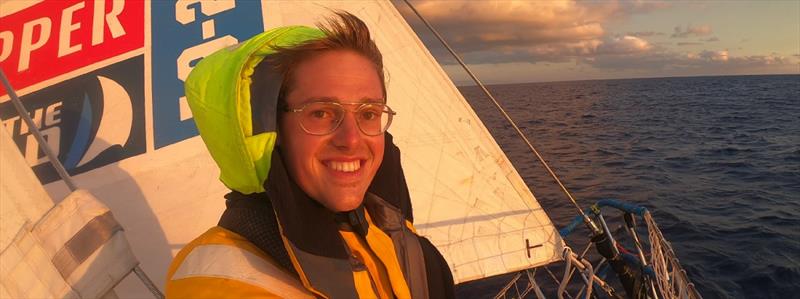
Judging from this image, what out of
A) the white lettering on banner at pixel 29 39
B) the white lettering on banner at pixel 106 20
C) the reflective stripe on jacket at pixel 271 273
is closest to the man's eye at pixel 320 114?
the reflective stripe on jacket at pixel 271 273

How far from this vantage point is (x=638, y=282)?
4.39m

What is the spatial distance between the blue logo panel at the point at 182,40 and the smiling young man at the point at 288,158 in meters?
2.27

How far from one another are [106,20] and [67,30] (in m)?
0.32

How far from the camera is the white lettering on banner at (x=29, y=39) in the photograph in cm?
377

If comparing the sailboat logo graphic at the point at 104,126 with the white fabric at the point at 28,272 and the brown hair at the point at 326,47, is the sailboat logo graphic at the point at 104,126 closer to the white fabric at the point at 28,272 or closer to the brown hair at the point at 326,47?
the white fabric at the point at 28,272

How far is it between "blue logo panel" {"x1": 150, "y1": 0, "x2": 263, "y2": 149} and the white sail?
0.01 m

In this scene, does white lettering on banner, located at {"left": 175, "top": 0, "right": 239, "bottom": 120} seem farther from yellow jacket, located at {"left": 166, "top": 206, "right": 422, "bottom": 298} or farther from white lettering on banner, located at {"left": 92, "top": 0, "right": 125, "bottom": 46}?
yellow jacket, located at {"left": 166, "top": 206, "right": 422, "bottom": 298}

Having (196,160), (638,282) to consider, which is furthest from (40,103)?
(638,282)

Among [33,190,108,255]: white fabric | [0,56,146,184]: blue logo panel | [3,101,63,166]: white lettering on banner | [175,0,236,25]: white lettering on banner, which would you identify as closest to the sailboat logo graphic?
[0,56,146,184]: blue logo panel

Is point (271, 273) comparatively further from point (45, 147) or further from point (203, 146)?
point (203, 146)

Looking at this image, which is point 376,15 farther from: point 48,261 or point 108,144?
point 48,261

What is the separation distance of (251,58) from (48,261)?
139 cm

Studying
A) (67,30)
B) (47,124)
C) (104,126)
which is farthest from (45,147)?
(67,30)

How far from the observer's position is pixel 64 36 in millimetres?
3855
